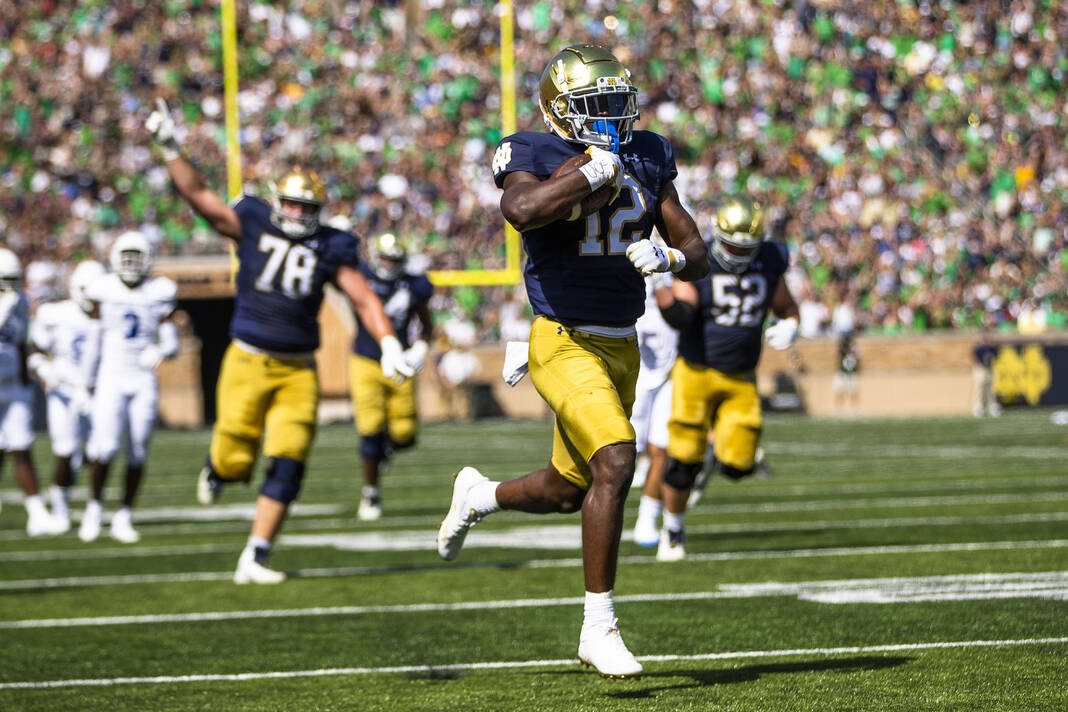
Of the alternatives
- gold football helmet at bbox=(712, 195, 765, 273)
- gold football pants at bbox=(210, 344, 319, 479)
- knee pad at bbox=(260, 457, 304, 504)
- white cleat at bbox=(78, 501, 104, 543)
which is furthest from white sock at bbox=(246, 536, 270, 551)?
white cleat at bbox=(78, 501, 104, 543)

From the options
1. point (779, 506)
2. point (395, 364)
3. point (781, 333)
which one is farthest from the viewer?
point (779, 506)

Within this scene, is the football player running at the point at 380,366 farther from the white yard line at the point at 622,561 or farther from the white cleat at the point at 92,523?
the white yard line at the point at 622,561

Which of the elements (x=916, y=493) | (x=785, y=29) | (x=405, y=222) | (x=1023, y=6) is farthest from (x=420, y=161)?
(x=916, y=493)

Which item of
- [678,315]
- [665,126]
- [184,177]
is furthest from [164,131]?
[665,126]

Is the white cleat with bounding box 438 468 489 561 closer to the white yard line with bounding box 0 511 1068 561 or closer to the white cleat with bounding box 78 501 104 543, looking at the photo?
the white yard line with bounding box 0 511 1068 561

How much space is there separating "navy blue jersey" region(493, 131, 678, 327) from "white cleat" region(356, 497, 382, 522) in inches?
224

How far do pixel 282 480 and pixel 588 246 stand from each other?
3082 mm

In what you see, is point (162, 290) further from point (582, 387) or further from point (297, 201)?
point (582, 387)

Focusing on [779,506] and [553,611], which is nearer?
[553,611]

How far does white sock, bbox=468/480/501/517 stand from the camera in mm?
5055

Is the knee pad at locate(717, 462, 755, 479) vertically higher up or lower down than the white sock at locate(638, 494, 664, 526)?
higher up

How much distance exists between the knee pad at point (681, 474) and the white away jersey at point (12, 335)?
473 centimetres

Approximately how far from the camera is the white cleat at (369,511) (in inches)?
401

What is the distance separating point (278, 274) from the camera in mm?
7262
